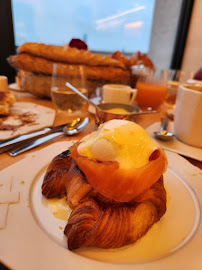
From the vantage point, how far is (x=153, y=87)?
1.65 m

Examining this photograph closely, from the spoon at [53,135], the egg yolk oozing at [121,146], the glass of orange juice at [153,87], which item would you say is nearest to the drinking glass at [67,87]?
the spoon at [53,135]

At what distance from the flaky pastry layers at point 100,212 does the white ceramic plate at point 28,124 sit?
0.52 meters

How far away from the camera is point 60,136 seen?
1.09 metres

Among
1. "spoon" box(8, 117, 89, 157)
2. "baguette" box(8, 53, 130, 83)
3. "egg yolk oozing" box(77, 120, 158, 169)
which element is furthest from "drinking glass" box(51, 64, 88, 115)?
"egg yolk oozing" box(77, 120, 158, 169)

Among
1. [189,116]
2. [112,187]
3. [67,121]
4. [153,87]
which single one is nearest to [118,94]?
[153,87]

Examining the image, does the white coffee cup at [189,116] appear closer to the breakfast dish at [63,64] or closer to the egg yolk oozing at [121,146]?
the egg yolk oozing at [121,146]

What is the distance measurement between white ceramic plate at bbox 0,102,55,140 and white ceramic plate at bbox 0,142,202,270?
0.38 m

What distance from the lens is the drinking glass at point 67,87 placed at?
55.7 inches

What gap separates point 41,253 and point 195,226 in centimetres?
41

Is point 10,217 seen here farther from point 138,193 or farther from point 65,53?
point 65,53

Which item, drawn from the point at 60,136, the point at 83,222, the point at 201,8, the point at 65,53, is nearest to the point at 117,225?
the point at 83,222

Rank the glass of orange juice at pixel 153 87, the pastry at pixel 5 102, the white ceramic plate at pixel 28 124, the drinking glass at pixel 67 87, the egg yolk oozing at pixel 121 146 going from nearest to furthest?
1. the egg yolk oozing at pixel 121 146
2. the white ceramic plate at pixel 28 124
3. the pastry at pixel 5 102
4. the drinking glass at pixel 67 87
5. the glass of orange juice at pixel 153 87

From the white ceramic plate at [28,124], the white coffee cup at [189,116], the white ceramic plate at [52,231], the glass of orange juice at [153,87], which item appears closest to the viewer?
the white ceramic plate at [52,231]

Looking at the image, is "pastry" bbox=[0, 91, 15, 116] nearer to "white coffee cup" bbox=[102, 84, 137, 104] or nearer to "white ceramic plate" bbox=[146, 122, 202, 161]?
"white coffee cup" bbox=[102, 84, 137, 104]
